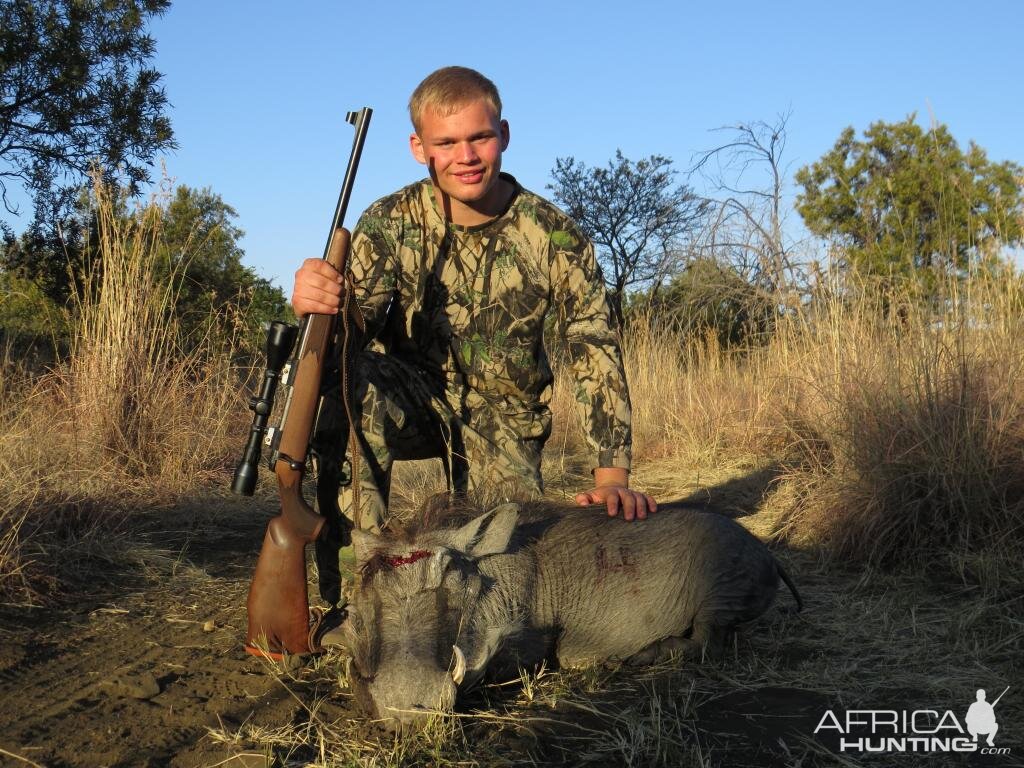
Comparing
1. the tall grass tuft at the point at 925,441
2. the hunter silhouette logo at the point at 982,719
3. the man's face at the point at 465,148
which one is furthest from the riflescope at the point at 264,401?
the tall grass tuft at the point at 925,441

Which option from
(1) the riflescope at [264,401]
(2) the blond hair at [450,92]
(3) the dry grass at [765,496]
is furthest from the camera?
(2) the blond hair at [450,92]

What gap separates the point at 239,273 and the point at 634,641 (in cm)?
1159

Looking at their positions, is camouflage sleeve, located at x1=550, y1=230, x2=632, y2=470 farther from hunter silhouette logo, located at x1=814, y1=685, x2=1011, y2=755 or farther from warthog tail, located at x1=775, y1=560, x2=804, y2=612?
hunter silhouette logo, located at x1=814, y1=685, x2=1011, y2=755

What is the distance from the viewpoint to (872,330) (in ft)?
17.6

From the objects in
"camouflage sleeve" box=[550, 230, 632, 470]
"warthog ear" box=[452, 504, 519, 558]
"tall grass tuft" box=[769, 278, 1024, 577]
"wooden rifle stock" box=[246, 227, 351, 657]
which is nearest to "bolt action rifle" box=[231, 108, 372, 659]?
"wooden rifle stock" box=[246, 227, 351, 657]

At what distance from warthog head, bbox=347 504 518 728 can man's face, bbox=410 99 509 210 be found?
1657mm

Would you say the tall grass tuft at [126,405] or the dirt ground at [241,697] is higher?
the tall grass tuft at [126,405]

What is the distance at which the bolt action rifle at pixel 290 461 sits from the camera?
293 cm

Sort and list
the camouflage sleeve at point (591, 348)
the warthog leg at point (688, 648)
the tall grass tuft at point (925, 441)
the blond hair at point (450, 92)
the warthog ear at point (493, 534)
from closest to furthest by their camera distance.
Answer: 1. the warthog ear at point (493, 534)
2. the warthog leg at point (688, 648)
3. the camouflage sleeve at point (591, 348)
4. the blond hair at point (450, 92)
5. the tall grass tuft at point (925, 441)

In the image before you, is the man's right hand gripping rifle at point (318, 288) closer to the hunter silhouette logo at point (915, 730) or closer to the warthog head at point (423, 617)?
the warthog head at point (423, 617)

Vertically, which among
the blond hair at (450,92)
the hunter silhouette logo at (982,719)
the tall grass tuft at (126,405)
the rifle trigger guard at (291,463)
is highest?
the blond hair at (450,92)

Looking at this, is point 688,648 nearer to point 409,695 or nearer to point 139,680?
point 409,695

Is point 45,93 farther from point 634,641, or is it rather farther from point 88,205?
point 634,641

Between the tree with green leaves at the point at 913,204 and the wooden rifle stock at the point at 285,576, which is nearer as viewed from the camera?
the wooden rifle stock at the point at 285,576
